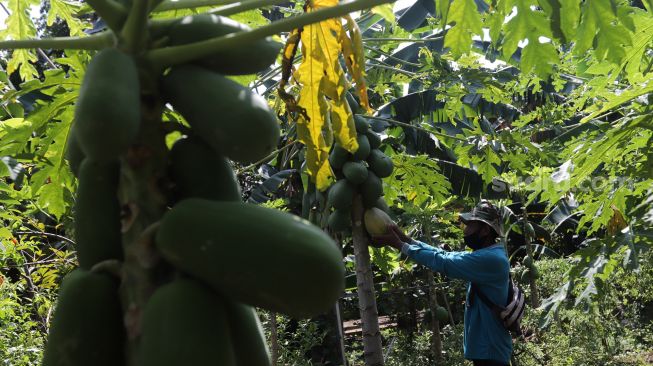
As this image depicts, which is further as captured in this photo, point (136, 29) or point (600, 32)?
point (600, 32)

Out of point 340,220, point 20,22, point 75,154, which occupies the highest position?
point 20,22

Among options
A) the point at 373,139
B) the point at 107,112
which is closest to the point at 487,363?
the point at 373,139

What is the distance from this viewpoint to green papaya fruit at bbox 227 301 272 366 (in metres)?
0.98

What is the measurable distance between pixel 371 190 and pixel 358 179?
11 centimetres

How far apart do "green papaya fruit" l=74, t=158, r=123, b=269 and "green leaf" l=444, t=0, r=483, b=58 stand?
144cm

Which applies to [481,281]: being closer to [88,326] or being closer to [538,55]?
[538,55]

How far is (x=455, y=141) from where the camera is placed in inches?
234

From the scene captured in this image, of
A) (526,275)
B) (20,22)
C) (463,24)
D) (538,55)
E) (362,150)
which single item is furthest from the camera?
(526,275)

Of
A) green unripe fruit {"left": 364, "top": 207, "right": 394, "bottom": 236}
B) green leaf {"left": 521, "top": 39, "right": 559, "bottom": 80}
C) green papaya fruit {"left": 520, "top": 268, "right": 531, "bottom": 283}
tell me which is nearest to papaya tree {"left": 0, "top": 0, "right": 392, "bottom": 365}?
green leaf {"left": 521, "top": 39, "right": 559, "bottom": 80}

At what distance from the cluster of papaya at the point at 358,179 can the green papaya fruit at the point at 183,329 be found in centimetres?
305

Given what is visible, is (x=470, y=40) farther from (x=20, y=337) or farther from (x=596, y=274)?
(x=20, y=337)

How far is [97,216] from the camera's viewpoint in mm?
1012

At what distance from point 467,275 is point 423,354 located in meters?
4.46

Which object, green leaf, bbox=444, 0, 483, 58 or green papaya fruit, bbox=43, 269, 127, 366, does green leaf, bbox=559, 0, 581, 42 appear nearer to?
green leaf, bbox=444, 0, 483, 58
